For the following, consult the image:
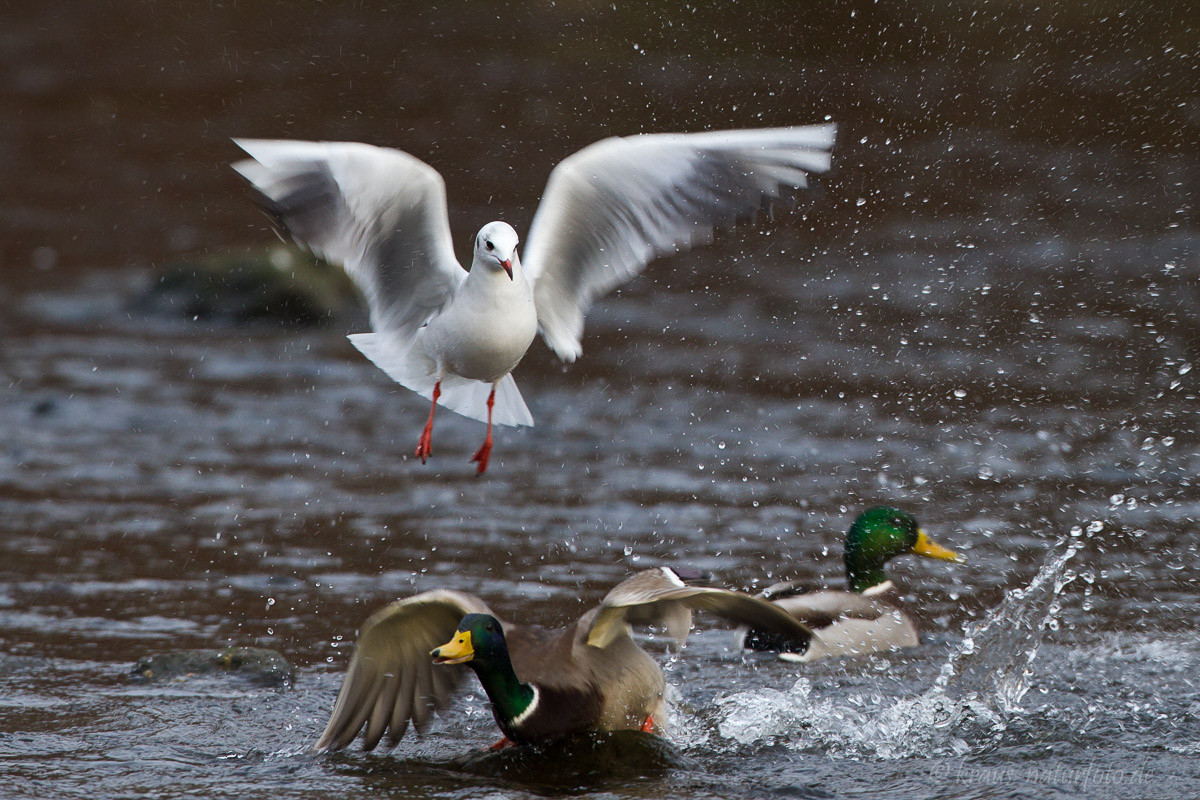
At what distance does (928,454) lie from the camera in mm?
8547

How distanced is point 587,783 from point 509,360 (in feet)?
6.43

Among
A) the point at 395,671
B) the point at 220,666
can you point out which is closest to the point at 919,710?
the point at 395,671

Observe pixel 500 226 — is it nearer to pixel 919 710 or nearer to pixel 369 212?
pixel 369 212

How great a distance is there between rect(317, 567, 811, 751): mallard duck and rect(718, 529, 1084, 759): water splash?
41cm

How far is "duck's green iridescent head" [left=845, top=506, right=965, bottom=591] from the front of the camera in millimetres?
6730

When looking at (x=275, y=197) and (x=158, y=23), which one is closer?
(x=275, y=197)

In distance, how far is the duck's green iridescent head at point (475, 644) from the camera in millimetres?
4777

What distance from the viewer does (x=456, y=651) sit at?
4.78m

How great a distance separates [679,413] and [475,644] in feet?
15.7

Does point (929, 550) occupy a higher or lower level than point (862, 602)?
higher

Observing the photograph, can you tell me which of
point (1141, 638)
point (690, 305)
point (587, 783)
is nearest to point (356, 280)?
point (587, 783)

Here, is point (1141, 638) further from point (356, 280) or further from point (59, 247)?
point (59, 247)

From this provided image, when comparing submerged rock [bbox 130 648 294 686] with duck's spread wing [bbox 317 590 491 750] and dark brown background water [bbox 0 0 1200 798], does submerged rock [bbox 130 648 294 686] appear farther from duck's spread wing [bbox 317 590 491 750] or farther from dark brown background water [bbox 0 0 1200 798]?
duck's spread wing [bbox 317 590 491 750]

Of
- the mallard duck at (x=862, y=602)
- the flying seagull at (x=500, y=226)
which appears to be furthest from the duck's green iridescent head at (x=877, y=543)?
the flying seagull at (x=500, y=226)
